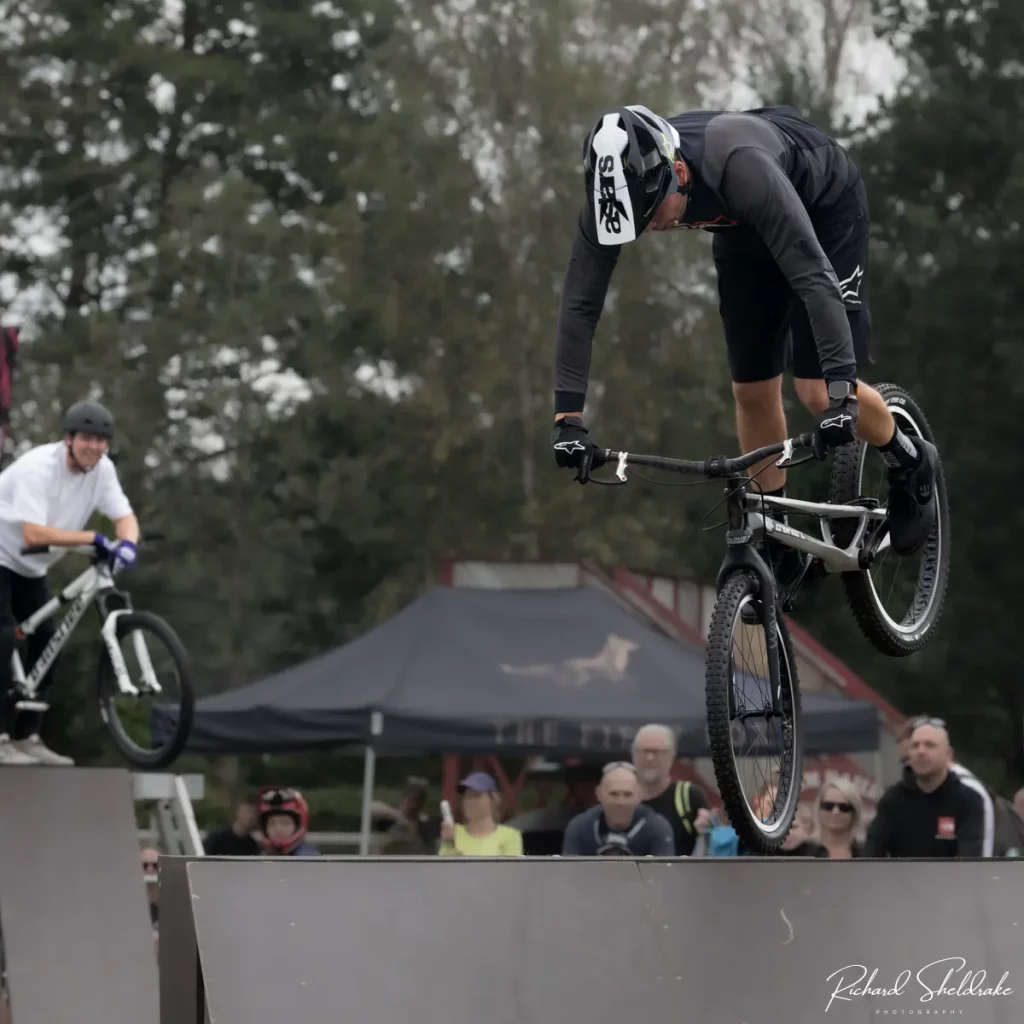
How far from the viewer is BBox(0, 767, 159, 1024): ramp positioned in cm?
780

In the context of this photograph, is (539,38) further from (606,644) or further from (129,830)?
(129,830)

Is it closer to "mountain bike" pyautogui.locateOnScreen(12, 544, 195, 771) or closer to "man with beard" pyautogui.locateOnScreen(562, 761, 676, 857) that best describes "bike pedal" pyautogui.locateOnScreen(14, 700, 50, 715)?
"mountain bike" pyautogui.locateOnScreen(12, 544, 195, 771)

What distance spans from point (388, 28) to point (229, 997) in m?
28.2

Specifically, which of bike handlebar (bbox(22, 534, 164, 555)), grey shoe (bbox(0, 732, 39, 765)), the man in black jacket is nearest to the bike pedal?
grey shoe (bbox(0, 732, 39, 765))

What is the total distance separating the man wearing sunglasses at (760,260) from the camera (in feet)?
16.8

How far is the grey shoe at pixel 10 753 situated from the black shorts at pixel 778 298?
512 cm

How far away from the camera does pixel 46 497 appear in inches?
348

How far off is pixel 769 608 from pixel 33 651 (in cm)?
515

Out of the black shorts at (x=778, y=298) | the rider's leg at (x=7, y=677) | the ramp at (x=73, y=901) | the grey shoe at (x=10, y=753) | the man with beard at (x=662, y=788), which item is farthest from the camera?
the grey shoe at (x=10, y=753)

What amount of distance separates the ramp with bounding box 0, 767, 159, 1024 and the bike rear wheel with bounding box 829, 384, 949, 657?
3.82m

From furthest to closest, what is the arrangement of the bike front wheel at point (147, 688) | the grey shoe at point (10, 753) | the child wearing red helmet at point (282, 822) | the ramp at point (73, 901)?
the grey shoe at point (10, 753)
the bike front wheel at point (147, 688)
the child wearing red helmet at point (282, 822)
the ramp at point (73, 901)

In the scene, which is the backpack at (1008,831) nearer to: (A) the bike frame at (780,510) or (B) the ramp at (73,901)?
(A) the bike frame at (780,510)

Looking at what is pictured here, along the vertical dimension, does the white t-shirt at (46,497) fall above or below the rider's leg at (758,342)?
below

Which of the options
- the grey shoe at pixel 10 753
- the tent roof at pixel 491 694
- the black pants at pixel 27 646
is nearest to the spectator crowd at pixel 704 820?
the grey shoe at pixel 10 753
